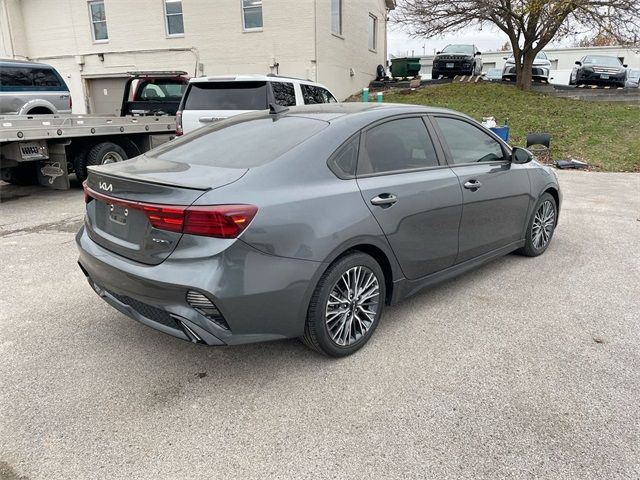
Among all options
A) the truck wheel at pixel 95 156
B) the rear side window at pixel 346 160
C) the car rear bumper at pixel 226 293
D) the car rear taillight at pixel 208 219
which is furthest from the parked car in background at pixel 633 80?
the car rear taillight at pixel 208 219

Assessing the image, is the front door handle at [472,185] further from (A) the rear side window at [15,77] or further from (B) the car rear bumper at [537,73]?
(B) the car rear bumper at [537,73]

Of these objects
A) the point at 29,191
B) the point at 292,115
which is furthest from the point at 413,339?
the point at 29,191

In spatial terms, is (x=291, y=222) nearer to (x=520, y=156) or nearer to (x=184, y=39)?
(x=520, y=156)

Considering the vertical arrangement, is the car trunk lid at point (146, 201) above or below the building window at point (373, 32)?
below

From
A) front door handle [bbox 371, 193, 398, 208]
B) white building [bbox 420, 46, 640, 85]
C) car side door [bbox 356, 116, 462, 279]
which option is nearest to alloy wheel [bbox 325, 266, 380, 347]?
car side door [bbox 356, 116, 462, 279]

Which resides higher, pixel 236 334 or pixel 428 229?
pixel 428 229

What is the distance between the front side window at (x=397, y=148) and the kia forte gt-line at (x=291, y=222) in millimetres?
10

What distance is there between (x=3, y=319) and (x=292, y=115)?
8.74ft

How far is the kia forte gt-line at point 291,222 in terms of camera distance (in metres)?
2.58

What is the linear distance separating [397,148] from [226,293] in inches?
66.9

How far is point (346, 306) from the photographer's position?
3107 mm

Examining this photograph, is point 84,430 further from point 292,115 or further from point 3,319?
point 292,115

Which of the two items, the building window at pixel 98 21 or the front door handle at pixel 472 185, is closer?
the front door handle at pixel 472 185

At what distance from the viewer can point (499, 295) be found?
4.15 metres
